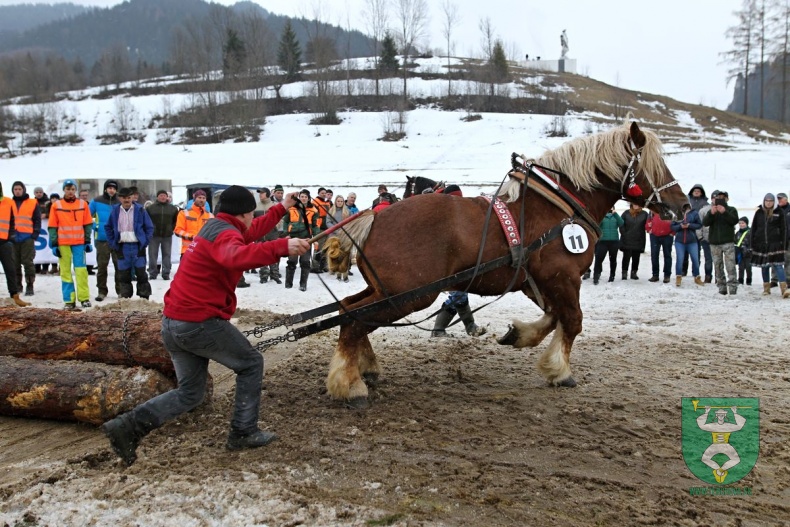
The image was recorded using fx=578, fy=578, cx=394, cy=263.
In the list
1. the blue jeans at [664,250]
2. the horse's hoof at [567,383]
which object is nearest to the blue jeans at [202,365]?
the horse's hoof at [567,383]

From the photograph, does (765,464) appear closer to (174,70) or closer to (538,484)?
(538,484)

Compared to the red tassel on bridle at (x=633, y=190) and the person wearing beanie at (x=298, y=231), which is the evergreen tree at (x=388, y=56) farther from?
the red tassel on bridle at (x=633, y=190)

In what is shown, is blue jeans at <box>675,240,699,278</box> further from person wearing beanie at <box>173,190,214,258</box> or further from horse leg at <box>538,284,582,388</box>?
person wearing beanie at <box>173,190,214,258</box>

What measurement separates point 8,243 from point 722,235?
1165 centimetres

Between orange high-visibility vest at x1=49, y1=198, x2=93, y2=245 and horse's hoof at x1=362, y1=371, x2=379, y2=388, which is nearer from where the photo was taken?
horse's hoof at x1=362, y1=371, x2=379, y2=388

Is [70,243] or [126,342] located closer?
[126,342]

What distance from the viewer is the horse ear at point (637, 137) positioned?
5.15m

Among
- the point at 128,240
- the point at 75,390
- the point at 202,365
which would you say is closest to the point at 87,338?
the point at 75,390

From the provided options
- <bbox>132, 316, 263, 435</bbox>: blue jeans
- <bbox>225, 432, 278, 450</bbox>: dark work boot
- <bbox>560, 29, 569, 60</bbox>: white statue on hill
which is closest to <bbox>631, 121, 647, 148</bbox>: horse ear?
<bbox>132, 316, 263, 435</bbox>: blue jeans

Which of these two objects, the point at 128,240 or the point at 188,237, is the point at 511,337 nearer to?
the point at 128,240

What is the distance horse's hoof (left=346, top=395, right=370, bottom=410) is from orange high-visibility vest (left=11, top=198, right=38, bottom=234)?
8.00 metres

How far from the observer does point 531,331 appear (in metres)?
5.24

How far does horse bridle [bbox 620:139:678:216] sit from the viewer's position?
17.1ft

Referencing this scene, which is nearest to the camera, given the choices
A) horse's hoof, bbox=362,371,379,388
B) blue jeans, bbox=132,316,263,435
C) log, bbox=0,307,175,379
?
blue jeans, bbox=132,316,263,435
